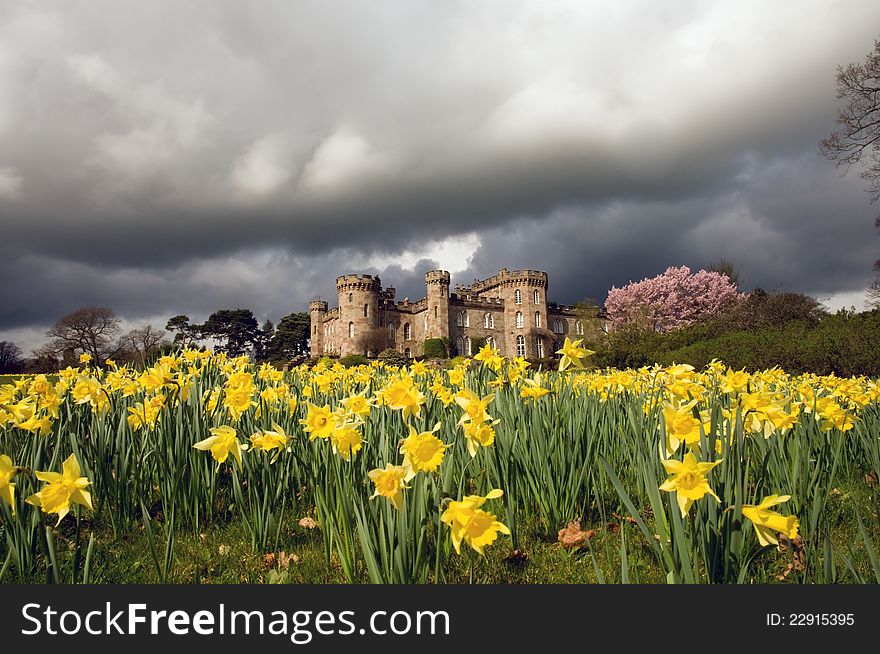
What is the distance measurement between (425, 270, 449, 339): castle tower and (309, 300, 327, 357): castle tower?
1445 cm

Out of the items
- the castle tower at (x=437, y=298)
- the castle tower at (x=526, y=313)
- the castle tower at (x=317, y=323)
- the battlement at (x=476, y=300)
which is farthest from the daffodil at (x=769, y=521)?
the castle tower at (x=317, y=323)

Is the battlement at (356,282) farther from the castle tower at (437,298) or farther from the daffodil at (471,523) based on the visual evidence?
the daffodil at (471,523)

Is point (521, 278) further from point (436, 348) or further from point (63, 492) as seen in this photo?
point (63, 492)

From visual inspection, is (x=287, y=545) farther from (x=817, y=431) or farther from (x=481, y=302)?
(x=481, y=302)

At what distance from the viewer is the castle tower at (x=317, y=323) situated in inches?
2366

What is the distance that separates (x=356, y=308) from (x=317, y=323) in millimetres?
10126

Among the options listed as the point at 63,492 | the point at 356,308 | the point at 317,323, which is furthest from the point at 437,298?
the point at 63,492

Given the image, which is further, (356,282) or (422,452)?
(356,282)

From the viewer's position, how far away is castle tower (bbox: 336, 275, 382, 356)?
51.9 metres

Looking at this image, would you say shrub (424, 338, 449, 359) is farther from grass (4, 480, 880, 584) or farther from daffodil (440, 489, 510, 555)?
daffodil (440, 489, 510, 555)

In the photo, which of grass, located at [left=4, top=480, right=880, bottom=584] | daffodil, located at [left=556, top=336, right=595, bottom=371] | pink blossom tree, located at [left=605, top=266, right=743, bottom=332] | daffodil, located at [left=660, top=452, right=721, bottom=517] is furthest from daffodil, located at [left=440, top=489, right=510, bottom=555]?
pink blossom tree, located at [left=605, top=266, right=743, bottom=332]

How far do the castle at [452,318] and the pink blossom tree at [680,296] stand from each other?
692cm

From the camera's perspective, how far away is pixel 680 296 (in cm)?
4594

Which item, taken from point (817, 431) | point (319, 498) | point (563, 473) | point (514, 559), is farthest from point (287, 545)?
point (817, 431)
